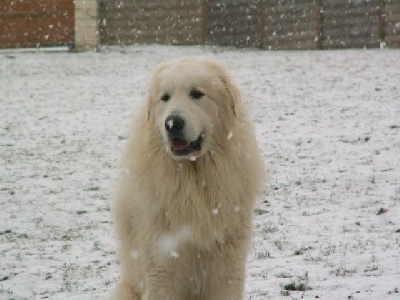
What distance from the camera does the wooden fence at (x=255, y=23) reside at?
1750cm

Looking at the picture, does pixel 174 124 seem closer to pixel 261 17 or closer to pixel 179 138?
pixel 179 138

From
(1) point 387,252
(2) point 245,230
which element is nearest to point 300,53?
(1) point 387,252

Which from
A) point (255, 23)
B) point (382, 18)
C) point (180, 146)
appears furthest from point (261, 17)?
point (180, 146)

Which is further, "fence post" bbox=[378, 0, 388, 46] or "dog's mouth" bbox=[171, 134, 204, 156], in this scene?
"fence post" bbox=[378, 0, 388, 46]

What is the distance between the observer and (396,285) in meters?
4.36

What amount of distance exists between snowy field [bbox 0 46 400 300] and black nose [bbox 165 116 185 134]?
1475 mm

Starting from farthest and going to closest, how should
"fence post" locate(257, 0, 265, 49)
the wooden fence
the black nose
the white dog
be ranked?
"fence post" locate(257, 0, 265, 49) → the wooden fence → the white dog → the black nose

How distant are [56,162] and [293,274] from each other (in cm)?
523

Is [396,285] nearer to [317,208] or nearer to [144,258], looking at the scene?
[144,258]

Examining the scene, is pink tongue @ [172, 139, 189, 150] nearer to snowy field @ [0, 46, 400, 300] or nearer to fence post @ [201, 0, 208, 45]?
snowy field @ [0, 46, 400, 300]

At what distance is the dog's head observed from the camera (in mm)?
3660

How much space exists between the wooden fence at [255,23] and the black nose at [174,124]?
1444 cm

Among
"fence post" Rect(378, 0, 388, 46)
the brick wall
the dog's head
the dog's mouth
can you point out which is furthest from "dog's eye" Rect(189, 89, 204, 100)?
the brick wall

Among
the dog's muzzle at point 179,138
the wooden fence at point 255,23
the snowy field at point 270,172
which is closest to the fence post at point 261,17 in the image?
the wooden fence at point 255,23
